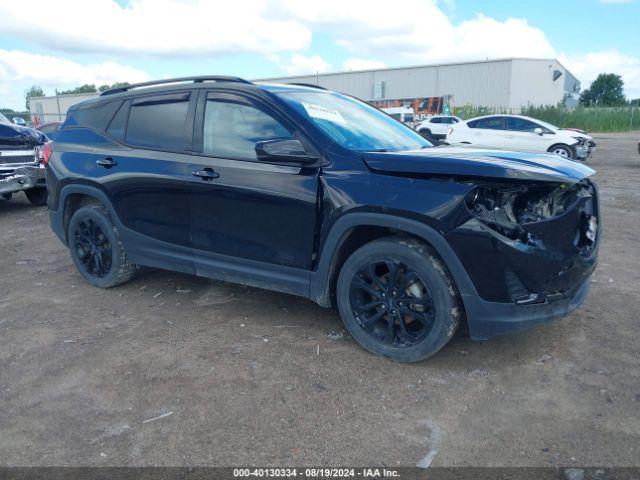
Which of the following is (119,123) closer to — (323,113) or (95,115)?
(95,115)

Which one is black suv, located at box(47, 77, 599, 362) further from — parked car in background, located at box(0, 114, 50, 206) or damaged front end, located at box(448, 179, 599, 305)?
parked car in background, located at box(0, 114, 50, 206)

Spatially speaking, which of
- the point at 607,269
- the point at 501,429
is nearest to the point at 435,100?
the point at 607,269

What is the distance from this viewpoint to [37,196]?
9.66 m

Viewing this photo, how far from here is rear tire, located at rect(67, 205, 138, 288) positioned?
481 cm

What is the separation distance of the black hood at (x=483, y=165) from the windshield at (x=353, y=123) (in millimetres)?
403

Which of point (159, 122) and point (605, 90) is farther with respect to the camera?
point (605, 90)

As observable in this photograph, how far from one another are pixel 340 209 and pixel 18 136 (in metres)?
7.19

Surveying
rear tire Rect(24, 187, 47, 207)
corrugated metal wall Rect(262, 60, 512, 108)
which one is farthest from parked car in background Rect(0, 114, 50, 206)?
corrugated metal wall Rect(262, 60, 512, 108)

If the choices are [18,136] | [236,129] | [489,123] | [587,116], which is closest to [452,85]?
[587,116]

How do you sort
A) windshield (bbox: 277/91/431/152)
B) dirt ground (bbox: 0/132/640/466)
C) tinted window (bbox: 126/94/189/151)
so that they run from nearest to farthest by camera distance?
dirt ground (bbox: 0/132/640/466)
windshield (bbox: 277/91/431/152)
tinted window (bbox: 126/94/189/151)

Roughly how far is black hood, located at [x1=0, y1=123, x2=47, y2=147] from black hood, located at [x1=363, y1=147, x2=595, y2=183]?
7208 mm

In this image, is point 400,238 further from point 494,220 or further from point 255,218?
point 255,218

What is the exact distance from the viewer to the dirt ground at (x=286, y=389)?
2.64 meters

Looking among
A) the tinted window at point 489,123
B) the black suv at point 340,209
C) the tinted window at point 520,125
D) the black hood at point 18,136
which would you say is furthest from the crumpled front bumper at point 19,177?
the tinted window at point 520,125
